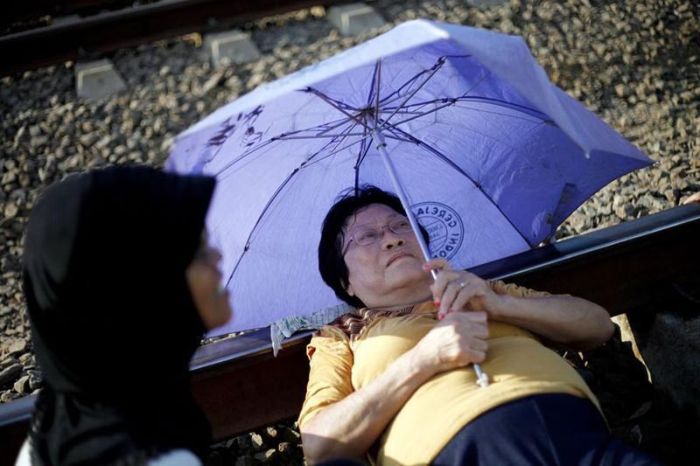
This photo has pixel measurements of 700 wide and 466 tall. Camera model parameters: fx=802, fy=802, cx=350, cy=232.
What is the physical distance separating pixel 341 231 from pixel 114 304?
59.1 inches

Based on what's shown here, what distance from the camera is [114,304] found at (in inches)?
69.0

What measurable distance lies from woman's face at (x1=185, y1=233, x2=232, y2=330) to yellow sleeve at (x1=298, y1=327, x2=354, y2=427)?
76 cm

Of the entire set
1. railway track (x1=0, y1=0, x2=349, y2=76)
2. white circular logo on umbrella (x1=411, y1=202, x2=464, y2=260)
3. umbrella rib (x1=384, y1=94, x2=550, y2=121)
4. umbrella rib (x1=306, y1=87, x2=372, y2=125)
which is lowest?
white circular logo on umbrella (x1=411, y1=202, x2=464, y2=260)

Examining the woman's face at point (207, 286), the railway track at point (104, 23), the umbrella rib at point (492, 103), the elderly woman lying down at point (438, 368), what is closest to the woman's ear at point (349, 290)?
the elderly woman lying down at point (438, 368)

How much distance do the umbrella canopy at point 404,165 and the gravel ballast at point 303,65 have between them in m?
1.03

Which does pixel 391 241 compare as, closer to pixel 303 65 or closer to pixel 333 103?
pixel 333 103

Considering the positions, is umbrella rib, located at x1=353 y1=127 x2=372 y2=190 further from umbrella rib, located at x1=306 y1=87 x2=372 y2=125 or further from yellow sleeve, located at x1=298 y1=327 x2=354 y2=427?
yellow sleeve, located at x1=298 y1=327 x2=354 y2=427

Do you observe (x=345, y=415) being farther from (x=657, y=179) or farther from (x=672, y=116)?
(x=672, y=116)

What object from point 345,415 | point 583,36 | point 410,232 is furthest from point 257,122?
point 583,36

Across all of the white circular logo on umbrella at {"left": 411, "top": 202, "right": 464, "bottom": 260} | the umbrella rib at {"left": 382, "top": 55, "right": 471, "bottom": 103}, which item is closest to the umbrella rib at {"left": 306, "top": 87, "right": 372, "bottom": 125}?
the umbrella rib at {"left": 382, "top": 55, "right": 471, "bottom": 103}

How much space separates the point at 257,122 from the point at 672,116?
3.24 m

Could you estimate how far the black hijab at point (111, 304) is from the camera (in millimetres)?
1727

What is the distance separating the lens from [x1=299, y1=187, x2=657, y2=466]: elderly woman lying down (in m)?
2.30

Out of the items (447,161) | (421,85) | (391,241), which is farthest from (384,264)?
(421,85)
